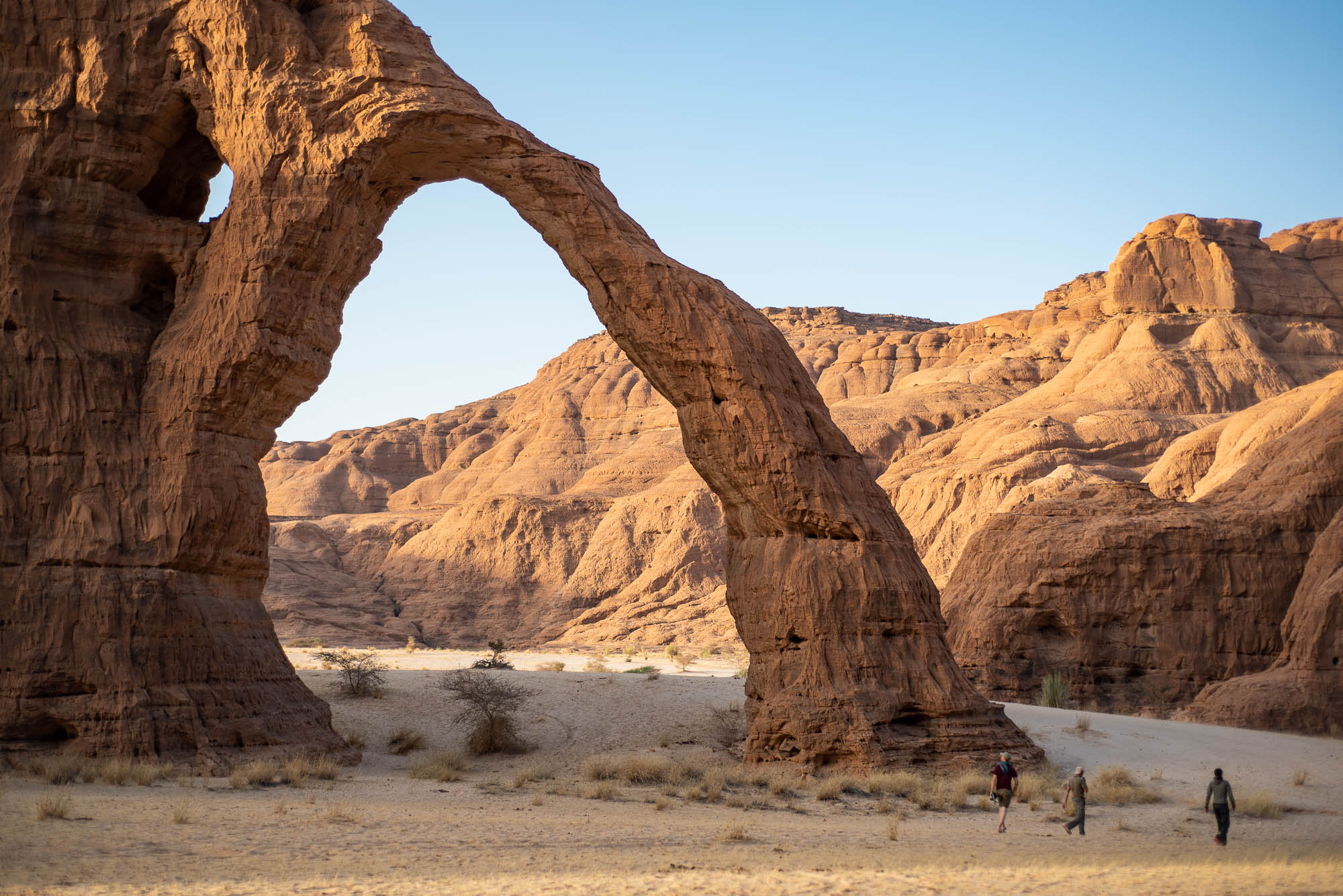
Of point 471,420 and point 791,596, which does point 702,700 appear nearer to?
point 791,596

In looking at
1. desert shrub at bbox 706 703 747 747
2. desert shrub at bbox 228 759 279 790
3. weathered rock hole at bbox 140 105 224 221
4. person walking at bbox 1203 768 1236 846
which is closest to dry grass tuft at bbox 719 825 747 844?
person walking at bbox 1203 768 1236 846

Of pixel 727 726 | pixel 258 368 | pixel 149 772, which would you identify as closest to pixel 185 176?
pixel 258 368

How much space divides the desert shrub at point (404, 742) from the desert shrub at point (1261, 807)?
12401 mm

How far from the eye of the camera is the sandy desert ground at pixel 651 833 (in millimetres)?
10149

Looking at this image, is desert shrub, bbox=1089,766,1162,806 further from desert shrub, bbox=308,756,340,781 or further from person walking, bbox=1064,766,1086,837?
desert shrub, bbox=308,756,340,781

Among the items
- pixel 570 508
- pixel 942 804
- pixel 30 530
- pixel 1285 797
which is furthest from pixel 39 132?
pixel 570 508

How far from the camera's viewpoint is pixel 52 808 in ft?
38.2

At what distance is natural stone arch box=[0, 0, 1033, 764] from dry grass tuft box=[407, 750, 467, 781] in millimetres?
1550

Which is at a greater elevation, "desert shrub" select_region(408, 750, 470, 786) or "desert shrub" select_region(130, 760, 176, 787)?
"desert shrub" select_region(130, 760, 176, 787)

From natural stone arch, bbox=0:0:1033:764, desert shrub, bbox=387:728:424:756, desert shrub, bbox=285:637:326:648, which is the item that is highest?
natural stone arch, bbox=0:0:1033:764

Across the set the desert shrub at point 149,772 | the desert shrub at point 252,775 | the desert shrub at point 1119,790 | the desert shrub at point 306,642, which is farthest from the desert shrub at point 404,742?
the desert shrub at point 306,642

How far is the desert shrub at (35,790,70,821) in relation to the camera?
11.6m

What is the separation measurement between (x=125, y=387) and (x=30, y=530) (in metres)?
2.45

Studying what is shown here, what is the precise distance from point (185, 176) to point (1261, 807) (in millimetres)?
18667
